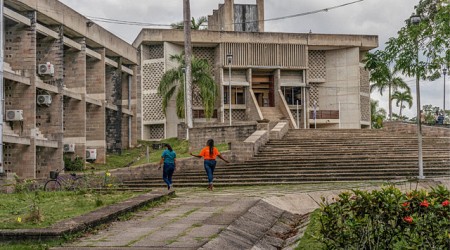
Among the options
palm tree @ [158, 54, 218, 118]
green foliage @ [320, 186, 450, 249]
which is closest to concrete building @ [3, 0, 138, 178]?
palm tree @ [158, 54, 218, 118]

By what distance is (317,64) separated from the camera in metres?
47.4

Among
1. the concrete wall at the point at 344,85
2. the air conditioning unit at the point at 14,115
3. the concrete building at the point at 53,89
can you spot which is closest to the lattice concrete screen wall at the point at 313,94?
the concrete wall at the point at 344,85

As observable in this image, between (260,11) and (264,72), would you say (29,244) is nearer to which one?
(264,72)

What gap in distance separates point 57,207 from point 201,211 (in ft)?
7.21

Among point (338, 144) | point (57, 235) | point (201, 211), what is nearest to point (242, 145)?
point (338, 144)

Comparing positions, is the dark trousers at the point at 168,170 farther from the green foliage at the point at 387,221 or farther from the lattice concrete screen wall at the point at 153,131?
the lattice concrete screen wall at the point at 153,131

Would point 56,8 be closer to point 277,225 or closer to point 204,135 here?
point 204,135

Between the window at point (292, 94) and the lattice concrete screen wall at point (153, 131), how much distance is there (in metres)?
8.30

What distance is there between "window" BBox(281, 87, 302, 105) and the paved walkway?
32.2m

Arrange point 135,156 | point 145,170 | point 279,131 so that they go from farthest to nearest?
point 135,156, point 279,131, point 145,170

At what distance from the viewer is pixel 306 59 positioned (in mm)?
45375

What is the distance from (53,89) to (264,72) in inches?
813

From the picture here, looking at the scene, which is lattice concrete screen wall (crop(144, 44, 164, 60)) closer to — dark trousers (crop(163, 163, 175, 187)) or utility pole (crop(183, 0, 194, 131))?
Answer: utility pole (crop(183, 0, 194, 131))

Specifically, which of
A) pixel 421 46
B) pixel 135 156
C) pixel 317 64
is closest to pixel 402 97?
pixel 317 64
